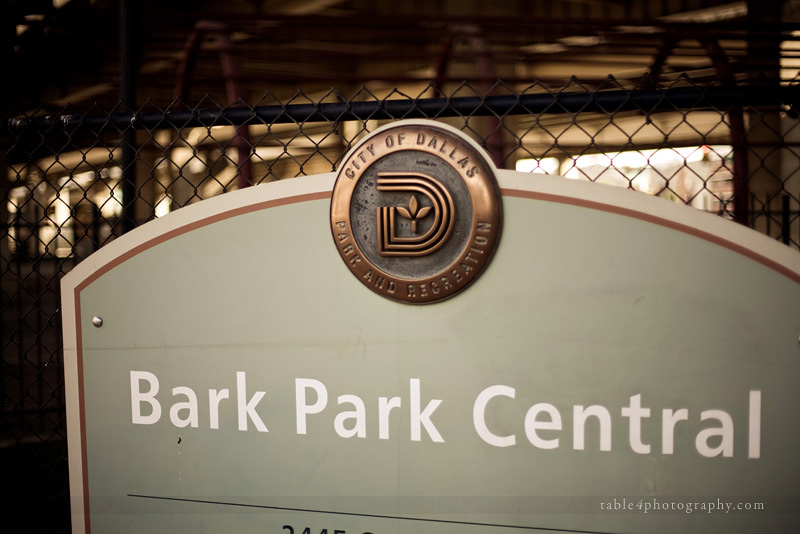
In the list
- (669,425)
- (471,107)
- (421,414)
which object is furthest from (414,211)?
(669,425)

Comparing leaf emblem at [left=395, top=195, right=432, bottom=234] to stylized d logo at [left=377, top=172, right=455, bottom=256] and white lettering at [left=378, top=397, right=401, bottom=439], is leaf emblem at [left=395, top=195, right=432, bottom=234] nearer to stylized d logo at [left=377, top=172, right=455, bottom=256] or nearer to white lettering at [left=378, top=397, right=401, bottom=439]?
stylized d logo at [left=377, top=172, right=455, bottom=256]

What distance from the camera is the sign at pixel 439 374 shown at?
1.22 metres

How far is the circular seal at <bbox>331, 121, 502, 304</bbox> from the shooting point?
1.26 metres

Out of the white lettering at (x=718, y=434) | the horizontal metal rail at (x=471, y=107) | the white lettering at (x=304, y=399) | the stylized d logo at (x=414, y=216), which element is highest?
the horizontal metal rail at (x=471, y=107)

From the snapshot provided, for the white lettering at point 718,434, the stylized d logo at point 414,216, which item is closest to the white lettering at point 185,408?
the stylized d logo at point 414,216

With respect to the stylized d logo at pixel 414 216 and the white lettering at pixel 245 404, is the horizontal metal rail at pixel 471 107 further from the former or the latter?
the white lettering at pixel 245 404

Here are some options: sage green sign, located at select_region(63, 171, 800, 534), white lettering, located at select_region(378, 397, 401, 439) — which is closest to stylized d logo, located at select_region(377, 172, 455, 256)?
sage green sign, located at select_region(63, 171, 800, 534)

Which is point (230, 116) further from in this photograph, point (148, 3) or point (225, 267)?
point (148, 3)

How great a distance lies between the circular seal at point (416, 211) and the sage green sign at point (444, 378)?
1.8 inches

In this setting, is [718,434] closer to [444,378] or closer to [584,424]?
[584,424]

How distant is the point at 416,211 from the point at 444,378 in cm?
40

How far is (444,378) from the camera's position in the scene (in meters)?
1.31

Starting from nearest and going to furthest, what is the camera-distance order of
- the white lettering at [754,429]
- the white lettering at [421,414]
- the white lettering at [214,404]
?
the white lettering at [754,429] < the white lettering at [421,414] < the white lettering at [214,404]

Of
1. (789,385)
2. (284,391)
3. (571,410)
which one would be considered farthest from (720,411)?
(284,391)
